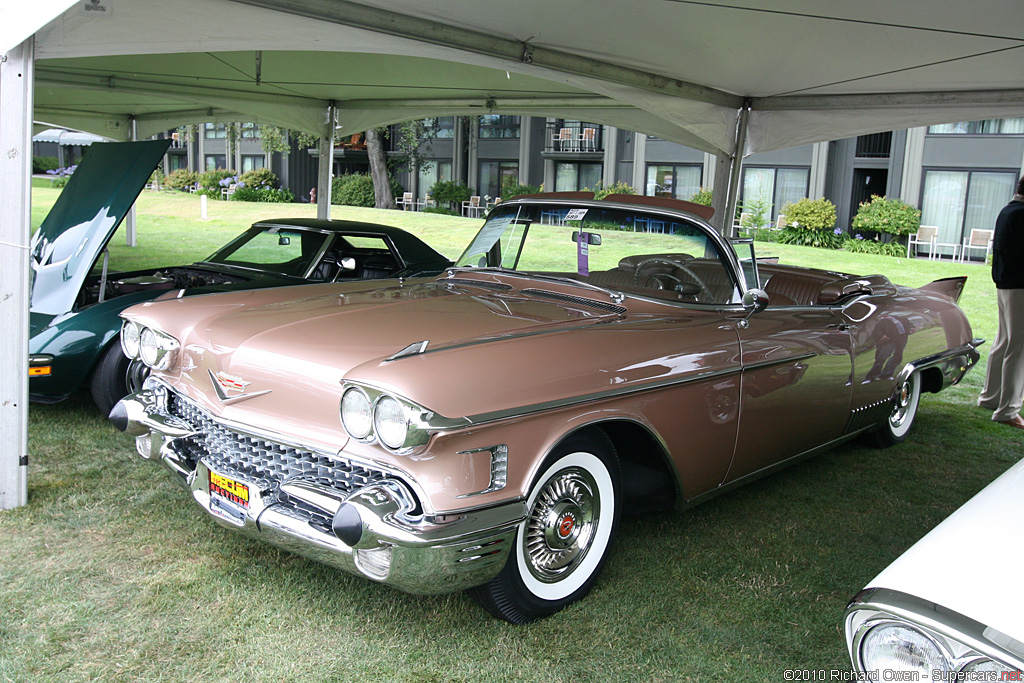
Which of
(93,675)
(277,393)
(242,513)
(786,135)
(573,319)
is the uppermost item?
(786,135)

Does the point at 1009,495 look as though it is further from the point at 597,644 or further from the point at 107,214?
the point at 107,214

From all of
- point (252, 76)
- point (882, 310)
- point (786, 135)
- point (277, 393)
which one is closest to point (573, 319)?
point (277, 393)

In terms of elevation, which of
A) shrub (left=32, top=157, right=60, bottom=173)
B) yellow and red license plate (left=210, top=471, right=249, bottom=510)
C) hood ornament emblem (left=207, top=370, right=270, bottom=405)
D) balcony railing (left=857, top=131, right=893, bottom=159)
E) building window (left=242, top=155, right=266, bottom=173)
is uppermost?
balcony railing (left=857, top=131, right=893, bottom=159)

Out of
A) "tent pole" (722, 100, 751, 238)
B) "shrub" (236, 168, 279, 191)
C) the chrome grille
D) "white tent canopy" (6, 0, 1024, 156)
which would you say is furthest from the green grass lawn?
"shrub" (236, 168, 279, 191)

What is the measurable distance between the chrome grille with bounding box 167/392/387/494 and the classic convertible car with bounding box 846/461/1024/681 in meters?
1.48

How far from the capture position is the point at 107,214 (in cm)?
491

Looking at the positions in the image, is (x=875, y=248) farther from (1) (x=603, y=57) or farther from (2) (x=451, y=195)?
(1) (x=603, y=57)

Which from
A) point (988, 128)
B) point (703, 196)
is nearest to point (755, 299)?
point (703, 196)

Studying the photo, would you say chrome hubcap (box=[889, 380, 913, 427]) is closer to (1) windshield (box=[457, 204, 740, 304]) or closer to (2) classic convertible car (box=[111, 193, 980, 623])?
(2) classic convertible car (box=[111, 193, 980, 623])

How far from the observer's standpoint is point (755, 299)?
3.70 m

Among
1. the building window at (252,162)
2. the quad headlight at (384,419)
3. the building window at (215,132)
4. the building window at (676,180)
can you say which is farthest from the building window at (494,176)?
the quad headlight at (384,419)

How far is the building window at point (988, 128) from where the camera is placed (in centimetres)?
1977

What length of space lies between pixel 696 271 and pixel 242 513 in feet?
7.56

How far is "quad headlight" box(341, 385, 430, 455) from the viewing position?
2.41 metres
